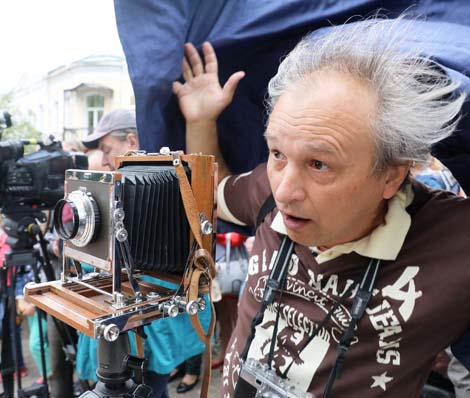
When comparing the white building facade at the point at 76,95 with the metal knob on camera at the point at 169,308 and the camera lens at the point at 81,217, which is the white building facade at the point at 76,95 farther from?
the metal knob on camera at the point at 169,308

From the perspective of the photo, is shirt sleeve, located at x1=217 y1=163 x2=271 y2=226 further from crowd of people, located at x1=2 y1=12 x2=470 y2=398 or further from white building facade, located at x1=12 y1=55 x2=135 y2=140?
white building facade, located at x1=12 y1=55 x2=135 y2=140

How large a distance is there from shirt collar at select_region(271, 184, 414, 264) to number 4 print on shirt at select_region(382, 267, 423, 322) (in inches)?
1.7

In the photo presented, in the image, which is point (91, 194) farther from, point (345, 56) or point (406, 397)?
point (406, 397)

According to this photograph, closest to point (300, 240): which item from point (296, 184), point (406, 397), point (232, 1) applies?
point (296, 184)

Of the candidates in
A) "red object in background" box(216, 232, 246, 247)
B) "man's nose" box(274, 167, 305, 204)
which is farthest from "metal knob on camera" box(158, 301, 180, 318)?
"red object in background" box(216, 232, 246, 247)

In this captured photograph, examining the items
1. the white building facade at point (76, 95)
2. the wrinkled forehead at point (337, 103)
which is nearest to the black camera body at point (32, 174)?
the wrinkled forehead at point (337, 103)

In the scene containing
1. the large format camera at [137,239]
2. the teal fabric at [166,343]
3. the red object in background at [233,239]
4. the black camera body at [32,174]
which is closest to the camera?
the large format camera at [137,239]

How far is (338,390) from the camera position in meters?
0.89

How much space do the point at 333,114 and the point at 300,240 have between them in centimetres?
27

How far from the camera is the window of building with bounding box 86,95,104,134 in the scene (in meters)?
12.4

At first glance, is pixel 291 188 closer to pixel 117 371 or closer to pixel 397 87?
pixel 397 87

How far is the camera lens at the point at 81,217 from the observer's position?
0.91 m

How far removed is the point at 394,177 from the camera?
2.84 feet

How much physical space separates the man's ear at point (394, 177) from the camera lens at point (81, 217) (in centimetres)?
62
